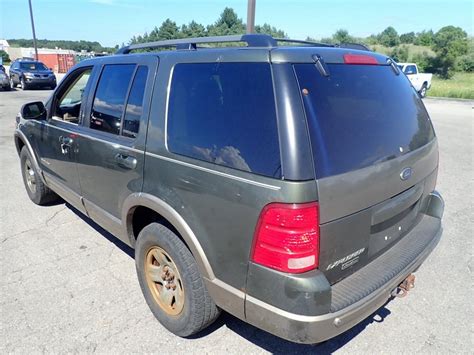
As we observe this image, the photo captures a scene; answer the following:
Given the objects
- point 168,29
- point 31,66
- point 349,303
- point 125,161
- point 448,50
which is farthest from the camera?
point 448,50

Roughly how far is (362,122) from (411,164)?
53cm

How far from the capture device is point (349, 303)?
1.92 m

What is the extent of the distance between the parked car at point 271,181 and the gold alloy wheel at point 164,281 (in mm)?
11

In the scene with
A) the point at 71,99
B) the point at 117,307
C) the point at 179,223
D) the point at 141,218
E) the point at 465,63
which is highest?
the point at 465,63

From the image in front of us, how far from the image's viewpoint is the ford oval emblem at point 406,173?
2266mm

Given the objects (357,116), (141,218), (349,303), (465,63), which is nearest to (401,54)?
(465,63)

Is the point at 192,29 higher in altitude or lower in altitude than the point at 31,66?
higher

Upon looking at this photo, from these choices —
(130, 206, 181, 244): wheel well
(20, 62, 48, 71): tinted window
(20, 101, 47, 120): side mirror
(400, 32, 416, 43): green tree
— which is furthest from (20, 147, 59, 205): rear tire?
(400, 32, 416, 43): green tree

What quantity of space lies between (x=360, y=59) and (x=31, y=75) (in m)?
22.9

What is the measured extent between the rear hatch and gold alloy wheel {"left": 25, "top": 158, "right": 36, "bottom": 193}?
13.5 ft

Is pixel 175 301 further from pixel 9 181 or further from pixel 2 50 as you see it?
pixel 2 50

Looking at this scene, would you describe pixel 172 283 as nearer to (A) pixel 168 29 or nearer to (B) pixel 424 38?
(A) pixel 168 29

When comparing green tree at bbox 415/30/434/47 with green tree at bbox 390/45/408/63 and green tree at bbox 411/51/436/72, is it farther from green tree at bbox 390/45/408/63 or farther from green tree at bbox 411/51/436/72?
green tree at bbox 411/51/436/72

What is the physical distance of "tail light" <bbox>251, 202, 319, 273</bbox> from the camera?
1752mm
